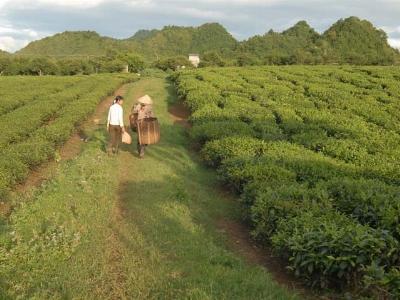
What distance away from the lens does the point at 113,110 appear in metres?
13.8

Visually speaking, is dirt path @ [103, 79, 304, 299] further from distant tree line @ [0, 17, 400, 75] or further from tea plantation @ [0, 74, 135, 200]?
distant tree line @ [0, 17, 400, 75]

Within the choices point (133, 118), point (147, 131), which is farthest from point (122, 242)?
point (133, 118)

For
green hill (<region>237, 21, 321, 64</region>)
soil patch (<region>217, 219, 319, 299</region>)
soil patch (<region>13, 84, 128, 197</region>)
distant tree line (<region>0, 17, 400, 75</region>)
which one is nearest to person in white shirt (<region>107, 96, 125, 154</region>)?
soil patch (<region>13, 84, 128, 197</region>)

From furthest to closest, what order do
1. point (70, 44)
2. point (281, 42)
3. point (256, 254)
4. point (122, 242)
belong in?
point (70, 44) → point (281, 42) → point (256, 254) → point (122, 242)

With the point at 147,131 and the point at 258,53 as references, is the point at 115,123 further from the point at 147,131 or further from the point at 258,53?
the point at 258,53

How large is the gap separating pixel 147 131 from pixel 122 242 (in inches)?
254

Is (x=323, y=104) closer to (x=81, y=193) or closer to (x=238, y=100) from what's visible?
(x=238, y=100)

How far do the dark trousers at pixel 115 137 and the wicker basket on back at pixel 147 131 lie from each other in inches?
31.2

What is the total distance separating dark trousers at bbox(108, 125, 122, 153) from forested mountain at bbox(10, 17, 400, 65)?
42.4 m

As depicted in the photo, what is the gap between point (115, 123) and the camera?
45.5 feet

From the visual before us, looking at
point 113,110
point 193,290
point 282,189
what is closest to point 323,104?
point 113,110

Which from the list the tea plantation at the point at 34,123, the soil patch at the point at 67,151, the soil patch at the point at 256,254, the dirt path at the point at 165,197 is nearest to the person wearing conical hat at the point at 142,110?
the dirt path at the point at 165,197

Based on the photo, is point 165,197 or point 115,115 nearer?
point 165,197

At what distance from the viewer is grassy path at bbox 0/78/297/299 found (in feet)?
19.7
